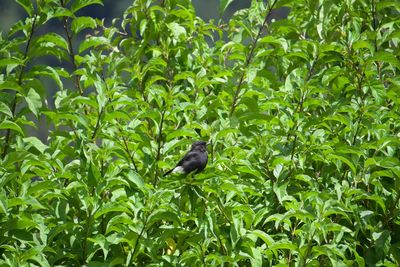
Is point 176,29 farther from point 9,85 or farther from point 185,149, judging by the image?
point 9,85

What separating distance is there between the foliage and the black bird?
0.09 metres

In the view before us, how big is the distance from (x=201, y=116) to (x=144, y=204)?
3.53 ft

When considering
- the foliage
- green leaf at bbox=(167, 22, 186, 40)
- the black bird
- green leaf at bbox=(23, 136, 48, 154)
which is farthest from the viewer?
green leaf at bbox=(167, 22, 186, 40)

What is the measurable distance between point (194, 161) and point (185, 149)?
71cm

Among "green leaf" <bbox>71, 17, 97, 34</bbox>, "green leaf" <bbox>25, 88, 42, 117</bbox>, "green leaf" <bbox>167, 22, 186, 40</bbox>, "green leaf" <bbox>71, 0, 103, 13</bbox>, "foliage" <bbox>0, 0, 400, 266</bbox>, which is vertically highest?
"green leaf" <bbox>71, 0, 103, 13</bbox>

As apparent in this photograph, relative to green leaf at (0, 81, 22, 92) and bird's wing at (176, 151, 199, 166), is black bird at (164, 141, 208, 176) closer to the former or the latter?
bird's wing at (176, 151, 199, 166)

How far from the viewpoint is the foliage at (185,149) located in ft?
11.7

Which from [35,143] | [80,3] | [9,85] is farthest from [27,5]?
[35,143]

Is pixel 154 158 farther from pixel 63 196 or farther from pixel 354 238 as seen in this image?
pixel 354 238

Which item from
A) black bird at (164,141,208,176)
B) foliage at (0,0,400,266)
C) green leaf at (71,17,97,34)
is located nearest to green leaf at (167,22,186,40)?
foliage at (0,0,400,266)

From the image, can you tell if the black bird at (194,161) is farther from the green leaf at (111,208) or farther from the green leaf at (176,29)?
the green leaf at (176,29)

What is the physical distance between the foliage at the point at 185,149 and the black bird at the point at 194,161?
0.09m

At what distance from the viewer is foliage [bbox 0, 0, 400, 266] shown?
140 inches

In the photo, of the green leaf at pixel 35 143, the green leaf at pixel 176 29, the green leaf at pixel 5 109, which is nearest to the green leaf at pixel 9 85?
the green leaf at pixel 5 109
